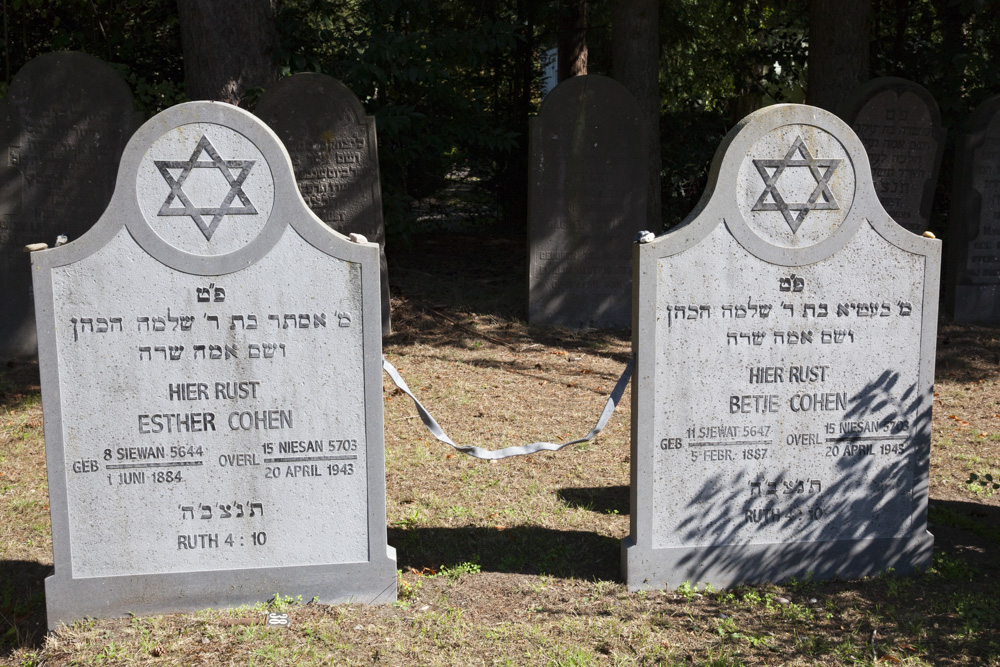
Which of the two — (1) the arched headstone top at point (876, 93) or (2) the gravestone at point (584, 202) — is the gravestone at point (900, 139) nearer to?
(1) the arched headstone top at point (876, 93)

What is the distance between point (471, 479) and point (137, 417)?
2.31 metres

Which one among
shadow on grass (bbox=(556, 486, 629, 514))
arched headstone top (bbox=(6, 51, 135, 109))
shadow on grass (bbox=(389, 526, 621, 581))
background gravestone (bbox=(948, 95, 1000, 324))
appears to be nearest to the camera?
shadow on grass (bbox=(389, 526, 621, 581))

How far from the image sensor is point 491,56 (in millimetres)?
15266

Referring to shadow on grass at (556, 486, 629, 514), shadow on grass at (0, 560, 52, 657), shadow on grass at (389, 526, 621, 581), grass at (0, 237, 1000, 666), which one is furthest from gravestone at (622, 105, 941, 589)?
shadow on grass at (0, 560, 52, 657)

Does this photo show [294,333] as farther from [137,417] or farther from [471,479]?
[471,479]

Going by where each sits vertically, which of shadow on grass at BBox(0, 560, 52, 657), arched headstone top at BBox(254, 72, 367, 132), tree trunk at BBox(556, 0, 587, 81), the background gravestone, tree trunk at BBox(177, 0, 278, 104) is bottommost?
shadow on grass at BBox(0, 560, 52, 657)

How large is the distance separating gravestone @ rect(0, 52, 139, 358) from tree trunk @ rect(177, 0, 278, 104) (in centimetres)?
119

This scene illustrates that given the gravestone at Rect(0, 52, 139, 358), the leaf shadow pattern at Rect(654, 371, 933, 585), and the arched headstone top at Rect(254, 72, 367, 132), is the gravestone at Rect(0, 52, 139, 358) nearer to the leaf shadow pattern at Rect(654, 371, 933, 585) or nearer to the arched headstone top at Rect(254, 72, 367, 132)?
the arched headstone top at Rect(254, 72, 367, 132)

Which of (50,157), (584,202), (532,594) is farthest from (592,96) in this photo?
(532,594)

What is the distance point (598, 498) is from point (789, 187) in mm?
2211

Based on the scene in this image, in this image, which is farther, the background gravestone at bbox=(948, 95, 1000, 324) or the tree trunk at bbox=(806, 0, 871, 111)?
the tree trunk at bbox=(806, 0, 871, 111)

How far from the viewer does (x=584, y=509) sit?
5293mm

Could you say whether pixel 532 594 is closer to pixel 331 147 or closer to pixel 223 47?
pixel 331 147

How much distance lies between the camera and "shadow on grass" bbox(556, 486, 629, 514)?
533 cm
